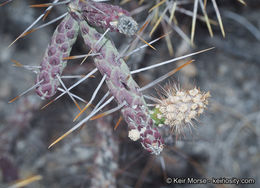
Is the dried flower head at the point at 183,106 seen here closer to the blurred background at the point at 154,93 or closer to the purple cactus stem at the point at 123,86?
A: the purple cactus stem at the point at 123,86

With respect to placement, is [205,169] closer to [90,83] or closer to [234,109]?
[234,109]

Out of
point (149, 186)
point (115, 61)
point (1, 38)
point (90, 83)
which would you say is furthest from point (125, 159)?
point (1, 38)

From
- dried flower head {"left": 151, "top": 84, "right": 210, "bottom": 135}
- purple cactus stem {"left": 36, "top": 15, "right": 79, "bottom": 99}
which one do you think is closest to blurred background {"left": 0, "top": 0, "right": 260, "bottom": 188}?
purple cactus stem {"left": 36, "top": 15, "right": 79, "bottom": 99}

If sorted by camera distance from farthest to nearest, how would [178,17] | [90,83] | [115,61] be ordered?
[178,17]
[90,83]
[115,61]

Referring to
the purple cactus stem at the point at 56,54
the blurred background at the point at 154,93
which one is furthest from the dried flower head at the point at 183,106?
the blurred background at the point at 154,93

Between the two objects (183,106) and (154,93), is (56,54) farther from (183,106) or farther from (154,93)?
(154,93)

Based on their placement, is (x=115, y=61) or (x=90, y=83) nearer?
(x=115, y=61)

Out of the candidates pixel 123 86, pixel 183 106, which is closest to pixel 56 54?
pixel 123 86
